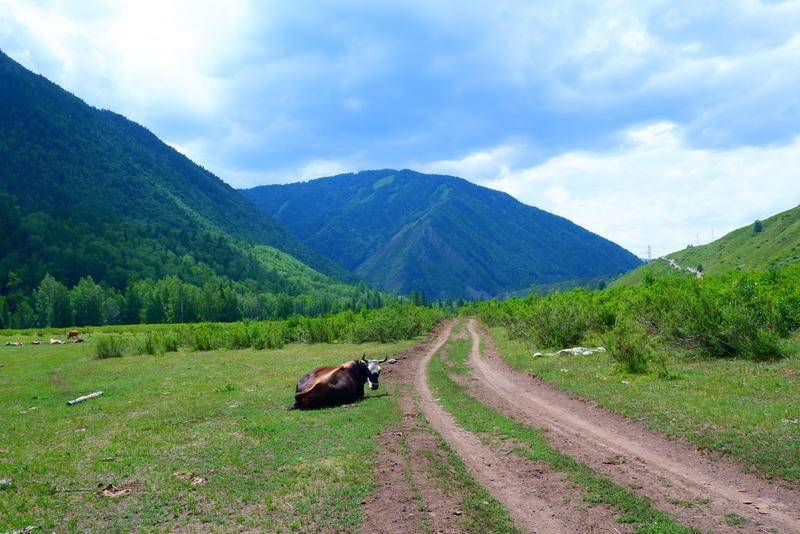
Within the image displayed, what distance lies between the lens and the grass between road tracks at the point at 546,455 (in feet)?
24.3

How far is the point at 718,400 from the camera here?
1378cm

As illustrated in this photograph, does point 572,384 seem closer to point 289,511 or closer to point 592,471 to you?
point 592,471

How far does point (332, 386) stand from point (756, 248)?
174 metres

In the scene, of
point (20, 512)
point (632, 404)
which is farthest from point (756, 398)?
point (20, 512)

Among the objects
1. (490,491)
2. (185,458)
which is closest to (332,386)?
(185,458)

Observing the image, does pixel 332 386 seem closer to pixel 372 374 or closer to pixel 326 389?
pixel 326 389

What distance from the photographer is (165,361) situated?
124 ft

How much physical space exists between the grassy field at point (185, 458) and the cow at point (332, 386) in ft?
3.12

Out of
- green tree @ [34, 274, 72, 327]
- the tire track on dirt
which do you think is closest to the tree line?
green tree @ [34, 274, 72, 327]

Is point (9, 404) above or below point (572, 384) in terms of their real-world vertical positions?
above

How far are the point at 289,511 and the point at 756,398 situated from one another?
14177 millimetres

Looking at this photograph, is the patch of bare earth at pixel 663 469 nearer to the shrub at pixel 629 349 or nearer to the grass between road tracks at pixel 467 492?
the grass between road tracks at pixel 467 492

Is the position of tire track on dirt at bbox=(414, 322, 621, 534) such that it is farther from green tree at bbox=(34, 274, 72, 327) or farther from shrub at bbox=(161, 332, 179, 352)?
green tree at bbox=(34, 274, 72, 327)

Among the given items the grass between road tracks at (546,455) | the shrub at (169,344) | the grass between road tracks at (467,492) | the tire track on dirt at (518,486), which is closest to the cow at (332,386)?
the grass between road tracks at (546,455)
